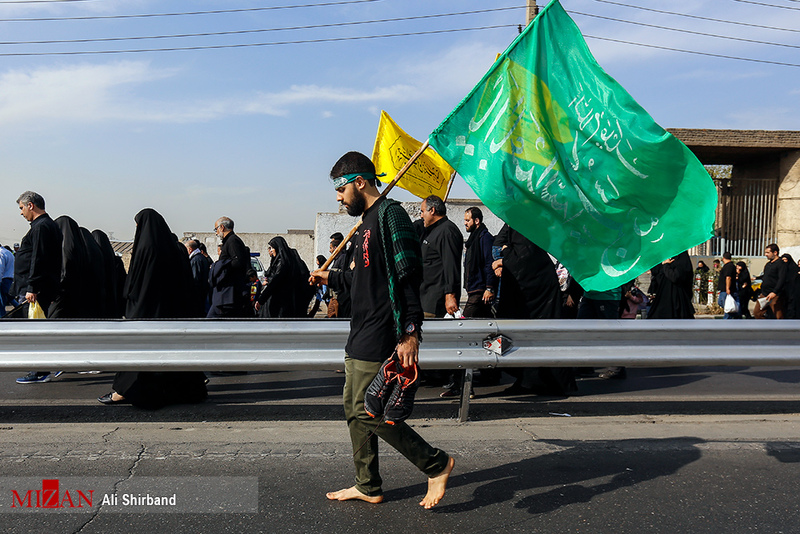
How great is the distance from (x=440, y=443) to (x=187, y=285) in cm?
321

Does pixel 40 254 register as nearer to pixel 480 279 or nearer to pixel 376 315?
pixel 480 279

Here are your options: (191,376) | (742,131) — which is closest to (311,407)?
(191,376)

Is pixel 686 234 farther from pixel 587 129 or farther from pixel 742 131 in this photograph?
pixel 742 131

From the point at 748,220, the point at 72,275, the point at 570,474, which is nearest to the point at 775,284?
the point at 570,474

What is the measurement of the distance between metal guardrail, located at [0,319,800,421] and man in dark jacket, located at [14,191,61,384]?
2.08m

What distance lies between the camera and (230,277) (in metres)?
8.39

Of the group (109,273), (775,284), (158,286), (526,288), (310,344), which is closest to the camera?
(310,344)

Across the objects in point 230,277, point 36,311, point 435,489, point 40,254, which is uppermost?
point 40,254

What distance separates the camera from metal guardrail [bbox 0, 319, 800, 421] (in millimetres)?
5191

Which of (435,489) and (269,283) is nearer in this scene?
(435,489)

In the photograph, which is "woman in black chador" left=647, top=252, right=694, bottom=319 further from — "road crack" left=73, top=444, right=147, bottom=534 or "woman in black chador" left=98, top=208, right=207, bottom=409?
"road crack" left=73, top=444, right=147, bottom=534

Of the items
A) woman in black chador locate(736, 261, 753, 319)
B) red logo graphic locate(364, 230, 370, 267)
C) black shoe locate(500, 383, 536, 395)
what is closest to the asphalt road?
black shoe locate(500, 383, 536, 395)
